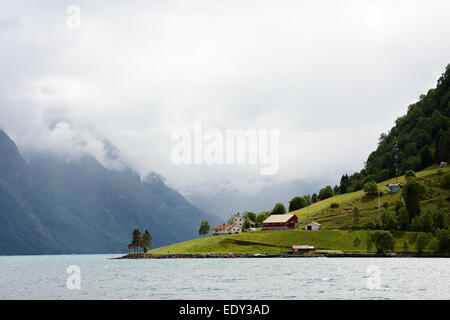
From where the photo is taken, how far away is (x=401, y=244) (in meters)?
200

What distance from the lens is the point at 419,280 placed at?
82750 millimetres
